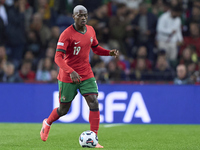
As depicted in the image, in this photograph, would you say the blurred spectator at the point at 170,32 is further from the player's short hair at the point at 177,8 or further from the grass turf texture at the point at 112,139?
the grass turf texture at the point at 112,139

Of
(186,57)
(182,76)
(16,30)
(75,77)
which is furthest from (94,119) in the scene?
(16,30)

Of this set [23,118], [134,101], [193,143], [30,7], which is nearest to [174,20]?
[134,101]

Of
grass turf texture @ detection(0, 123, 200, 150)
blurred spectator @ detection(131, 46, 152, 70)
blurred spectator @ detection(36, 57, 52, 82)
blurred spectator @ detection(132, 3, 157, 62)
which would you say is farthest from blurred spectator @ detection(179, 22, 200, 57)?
grass turf texture @ detection(0, 123, 200, 150)

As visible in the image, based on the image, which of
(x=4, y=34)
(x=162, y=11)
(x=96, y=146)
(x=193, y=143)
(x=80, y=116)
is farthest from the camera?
(x=162, y=11)

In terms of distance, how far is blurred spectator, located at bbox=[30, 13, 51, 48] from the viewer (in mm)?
16016

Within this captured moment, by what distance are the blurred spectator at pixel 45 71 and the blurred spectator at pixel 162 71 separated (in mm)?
3188

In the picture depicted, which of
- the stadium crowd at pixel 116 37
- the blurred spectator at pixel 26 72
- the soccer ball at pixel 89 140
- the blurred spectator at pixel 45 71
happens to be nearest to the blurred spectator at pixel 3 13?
the stadium crowd at pixel 116 37

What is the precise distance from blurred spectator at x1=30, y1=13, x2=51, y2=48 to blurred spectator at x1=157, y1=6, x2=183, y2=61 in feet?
12.3

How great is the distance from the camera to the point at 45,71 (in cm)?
1476

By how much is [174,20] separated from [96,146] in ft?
29.9

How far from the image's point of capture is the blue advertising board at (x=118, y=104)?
13.5 m

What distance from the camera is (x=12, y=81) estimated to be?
46.1 feet

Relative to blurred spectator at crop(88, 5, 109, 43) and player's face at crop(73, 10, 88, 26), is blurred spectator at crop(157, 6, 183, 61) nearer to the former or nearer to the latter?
blurred spectator at crop(88, 5, 109, 43)

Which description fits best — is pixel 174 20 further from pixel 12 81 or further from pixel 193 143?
pixel 193 143
